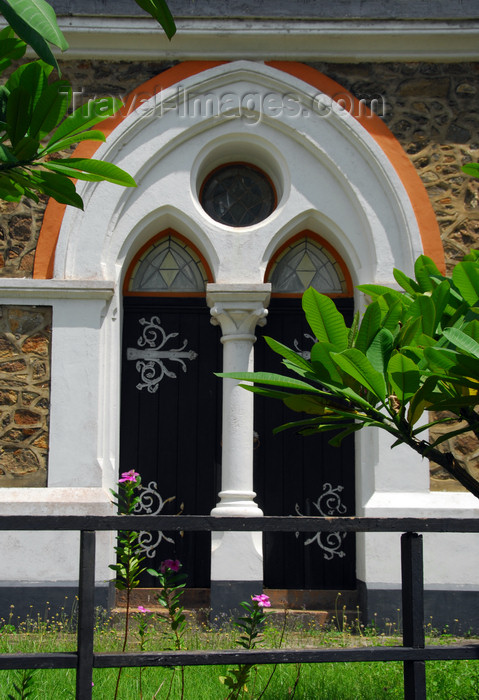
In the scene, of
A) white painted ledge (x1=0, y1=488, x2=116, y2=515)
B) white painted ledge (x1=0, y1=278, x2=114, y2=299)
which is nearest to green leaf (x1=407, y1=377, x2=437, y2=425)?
white painted ledge (x1=0, y1=488, x2=116, y2=515)

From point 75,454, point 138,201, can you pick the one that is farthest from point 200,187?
point 75,454

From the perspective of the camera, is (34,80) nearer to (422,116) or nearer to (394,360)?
(394,360)

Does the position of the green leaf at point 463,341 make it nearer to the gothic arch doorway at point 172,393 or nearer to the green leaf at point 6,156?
the green leaf at point 6,156

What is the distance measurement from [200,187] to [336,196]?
120cm

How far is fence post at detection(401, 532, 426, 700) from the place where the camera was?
7.04ft

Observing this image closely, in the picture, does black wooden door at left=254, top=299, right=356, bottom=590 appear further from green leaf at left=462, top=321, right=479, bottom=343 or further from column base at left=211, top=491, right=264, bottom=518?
green leaf at left=462, top=321, right=479, bottom=343

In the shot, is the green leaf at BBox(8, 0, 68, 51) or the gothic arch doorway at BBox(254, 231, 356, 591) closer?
the green leaf at BBox(8, 0, 68, 51)

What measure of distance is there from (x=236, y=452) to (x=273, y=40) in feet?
11.0

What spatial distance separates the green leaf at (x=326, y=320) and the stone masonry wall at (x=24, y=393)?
4.53 m

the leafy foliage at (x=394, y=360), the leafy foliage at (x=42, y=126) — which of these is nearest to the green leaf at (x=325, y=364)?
the leafy foliage at (x=394, y=360)

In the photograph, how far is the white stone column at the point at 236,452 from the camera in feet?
19.0

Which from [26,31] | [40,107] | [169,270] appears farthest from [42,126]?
[169,270]

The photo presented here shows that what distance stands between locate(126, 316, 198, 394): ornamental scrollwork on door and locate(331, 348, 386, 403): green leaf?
4.96 meters

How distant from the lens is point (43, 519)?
2.04m
